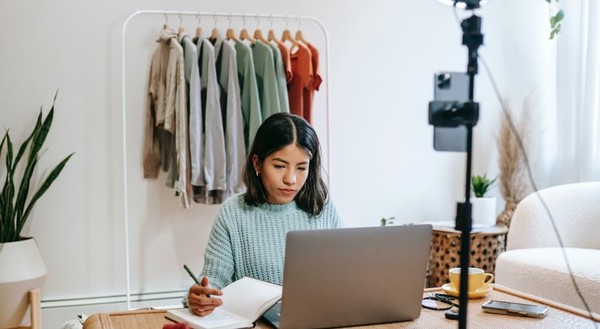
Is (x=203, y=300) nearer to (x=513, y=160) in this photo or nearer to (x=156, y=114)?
(x=156, y=114)

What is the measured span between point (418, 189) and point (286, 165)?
2246 mm

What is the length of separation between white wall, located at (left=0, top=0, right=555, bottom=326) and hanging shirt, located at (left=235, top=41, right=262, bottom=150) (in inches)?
13.3

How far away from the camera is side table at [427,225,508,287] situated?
11.4 ft

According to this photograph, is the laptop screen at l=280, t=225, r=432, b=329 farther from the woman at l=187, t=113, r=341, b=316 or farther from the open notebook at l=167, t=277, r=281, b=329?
the woman at l=187, t=113, r=341, b=316

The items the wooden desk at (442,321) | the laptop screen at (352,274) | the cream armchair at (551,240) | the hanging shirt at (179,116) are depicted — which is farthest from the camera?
the hanging shirt at (179,116)

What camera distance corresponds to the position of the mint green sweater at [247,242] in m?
1.84

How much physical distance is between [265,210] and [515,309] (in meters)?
0.72

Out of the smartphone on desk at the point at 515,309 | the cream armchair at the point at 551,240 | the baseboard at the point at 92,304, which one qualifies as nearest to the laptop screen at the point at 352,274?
the smartphone on desk at the point at 515,309

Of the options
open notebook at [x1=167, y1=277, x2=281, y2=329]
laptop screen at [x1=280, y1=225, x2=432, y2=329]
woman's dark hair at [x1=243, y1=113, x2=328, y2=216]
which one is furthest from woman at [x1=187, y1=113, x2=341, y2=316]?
laptop screen at [x1=280, y1=225, x2=432, y2=329]

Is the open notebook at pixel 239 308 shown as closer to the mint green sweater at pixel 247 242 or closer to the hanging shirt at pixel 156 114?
the mint green sweater at pixel 247 242

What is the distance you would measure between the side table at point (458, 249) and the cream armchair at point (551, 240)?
0.34 metres

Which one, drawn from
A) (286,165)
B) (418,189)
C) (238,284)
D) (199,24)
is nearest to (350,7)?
(199,24)

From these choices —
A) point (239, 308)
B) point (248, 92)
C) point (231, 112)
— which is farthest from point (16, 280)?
point (239, 308)

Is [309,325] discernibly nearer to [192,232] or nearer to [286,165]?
[286,165]
